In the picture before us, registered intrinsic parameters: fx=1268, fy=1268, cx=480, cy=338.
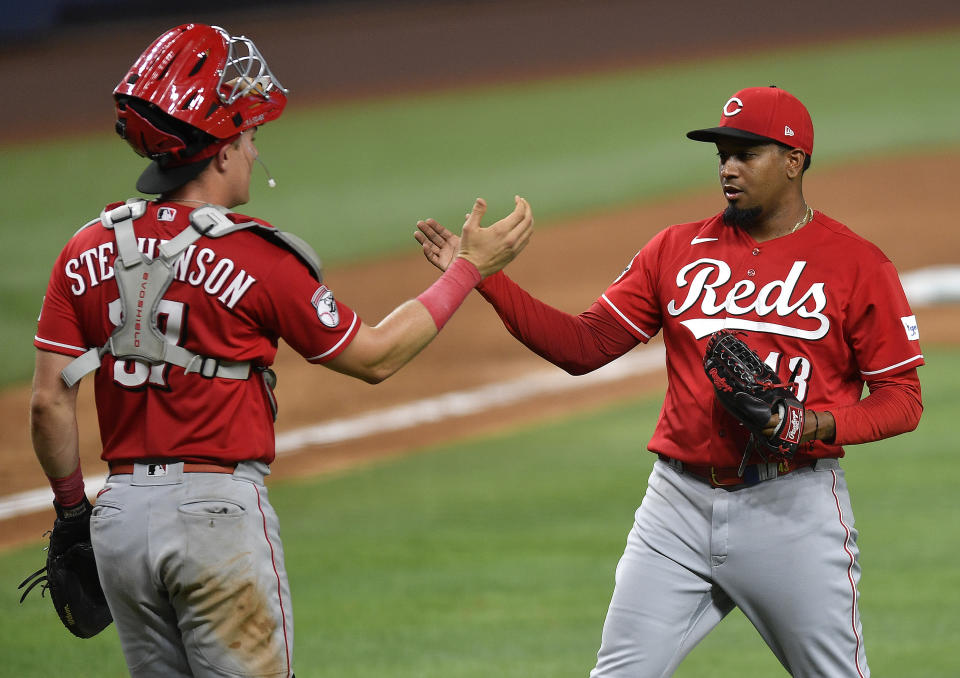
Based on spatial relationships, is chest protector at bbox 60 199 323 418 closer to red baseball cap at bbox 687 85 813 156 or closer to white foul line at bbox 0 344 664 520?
red baseball cap at bbox 687 85 813 156

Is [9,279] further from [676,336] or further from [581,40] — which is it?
[581,40]

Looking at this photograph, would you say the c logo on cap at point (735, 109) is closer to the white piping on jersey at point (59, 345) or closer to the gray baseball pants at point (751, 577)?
the gray baseball pants at point (751, 577)

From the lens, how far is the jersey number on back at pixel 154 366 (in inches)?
117

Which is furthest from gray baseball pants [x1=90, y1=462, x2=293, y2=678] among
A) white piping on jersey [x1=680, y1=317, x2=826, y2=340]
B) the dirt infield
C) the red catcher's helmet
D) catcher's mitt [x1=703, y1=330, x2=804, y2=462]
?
the dirt infield

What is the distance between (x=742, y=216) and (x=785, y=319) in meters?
0.37

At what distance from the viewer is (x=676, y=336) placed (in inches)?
150

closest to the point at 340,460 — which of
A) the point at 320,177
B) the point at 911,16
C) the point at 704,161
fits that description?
the point at 320,177

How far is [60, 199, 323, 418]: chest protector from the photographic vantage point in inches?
117

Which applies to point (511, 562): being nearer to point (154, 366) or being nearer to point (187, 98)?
point (154, 366)

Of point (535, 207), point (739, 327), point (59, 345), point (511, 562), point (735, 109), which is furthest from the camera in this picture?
point (535, 207)

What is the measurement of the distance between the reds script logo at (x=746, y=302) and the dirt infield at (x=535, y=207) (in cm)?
519

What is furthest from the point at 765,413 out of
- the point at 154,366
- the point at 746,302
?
the point at 154,366

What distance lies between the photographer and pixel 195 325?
2.97 m

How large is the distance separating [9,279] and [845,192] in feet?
34.9
